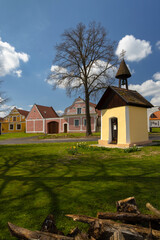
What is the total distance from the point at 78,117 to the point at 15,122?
24.7 metres

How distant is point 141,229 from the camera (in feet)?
7.14

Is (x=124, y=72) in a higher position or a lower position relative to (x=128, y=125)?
higher

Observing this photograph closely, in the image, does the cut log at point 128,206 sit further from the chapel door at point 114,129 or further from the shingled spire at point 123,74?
the shingled spire at point 123,74

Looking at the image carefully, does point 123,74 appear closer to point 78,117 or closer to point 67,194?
point 67,194

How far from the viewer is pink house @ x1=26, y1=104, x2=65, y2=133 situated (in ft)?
126

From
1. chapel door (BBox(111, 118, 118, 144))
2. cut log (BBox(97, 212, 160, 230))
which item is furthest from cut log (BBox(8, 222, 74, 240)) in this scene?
chapel door (BBox(111, 118, 118, 144))

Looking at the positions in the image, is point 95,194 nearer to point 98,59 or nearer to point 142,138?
point 142,138

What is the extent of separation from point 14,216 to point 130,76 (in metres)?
17.9

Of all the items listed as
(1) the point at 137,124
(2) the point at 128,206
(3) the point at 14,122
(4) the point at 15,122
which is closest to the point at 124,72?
(1) the point at 137,124

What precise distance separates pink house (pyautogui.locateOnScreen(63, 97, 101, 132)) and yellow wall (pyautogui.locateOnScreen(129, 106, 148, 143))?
19986 mm

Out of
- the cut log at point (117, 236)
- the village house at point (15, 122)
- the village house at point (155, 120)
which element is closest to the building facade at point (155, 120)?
the village house at point (155, 120)

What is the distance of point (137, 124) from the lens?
13539 mm

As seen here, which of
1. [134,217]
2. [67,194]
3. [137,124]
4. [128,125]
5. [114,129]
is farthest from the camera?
[114,129]

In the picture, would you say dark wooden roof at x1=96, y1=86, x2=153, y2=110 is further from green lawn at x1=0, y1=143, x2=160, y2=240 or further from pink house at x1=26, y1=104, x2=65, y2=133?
pink house at x1=26, y1=104, x2=65, y2=133
